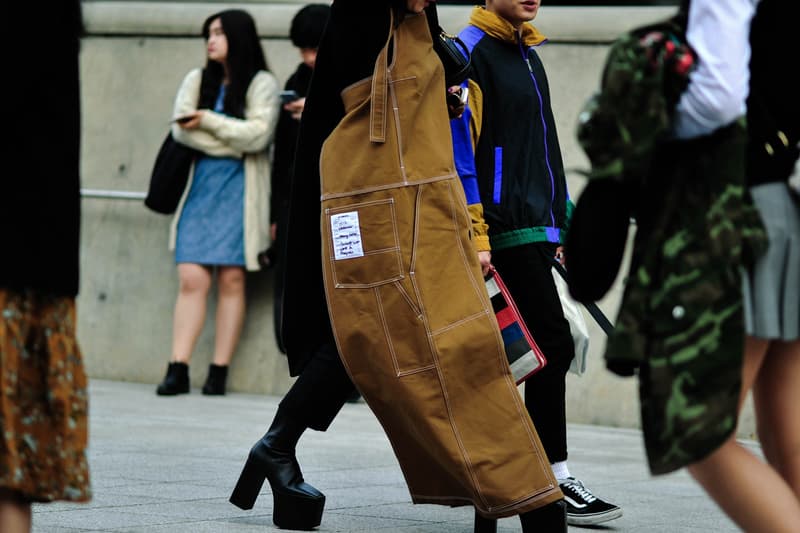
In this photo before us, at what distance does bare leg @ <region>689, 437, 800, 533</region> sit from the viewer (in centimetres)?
303

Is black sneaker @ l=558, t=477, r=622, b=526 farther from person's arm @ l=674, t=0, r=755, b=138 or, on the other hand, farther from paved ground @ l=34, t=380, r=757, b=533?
person's arm @ l=674, t=0, r=755, b=138

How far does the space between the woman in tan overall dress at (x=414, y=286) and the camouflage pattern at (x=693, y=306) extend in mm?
1149

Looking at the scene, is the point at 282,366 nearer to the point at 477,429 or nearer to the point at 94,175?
the point at 94,175

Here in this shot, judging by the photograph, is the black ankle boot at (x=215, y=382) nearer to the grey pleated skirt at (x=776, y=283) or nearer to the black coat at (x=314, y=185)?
the black coat at (x=314, y=185)

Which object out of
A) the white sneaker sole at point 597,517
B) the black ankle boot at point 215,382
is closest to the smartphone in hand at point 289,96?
the black ankle boot at point 215,382

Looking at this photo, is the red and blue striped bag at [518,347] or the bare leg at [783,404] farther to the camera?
the red and blue striped bag at [518,347]

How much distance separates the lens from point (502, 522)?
5.05 metres

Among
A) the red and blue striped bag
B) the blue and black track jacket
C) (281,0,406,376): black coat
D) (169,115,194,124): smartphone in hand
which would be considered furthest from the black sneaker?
(169,115,194,124): smartphone in hand

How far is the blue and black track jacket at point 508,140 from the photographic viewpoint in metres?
4.96

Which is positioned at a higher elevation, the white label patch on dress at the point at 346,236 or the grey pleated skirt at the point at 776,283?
the grey pleated skirt at the point at 776,283

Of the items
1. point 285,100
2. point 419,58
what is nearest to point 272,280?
point 285,100

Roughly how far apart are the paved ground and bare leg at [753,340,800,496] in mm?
1743

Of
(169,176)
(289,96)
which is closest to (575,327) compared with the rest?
(289,96)

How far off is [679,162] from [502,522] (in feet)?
7.47
